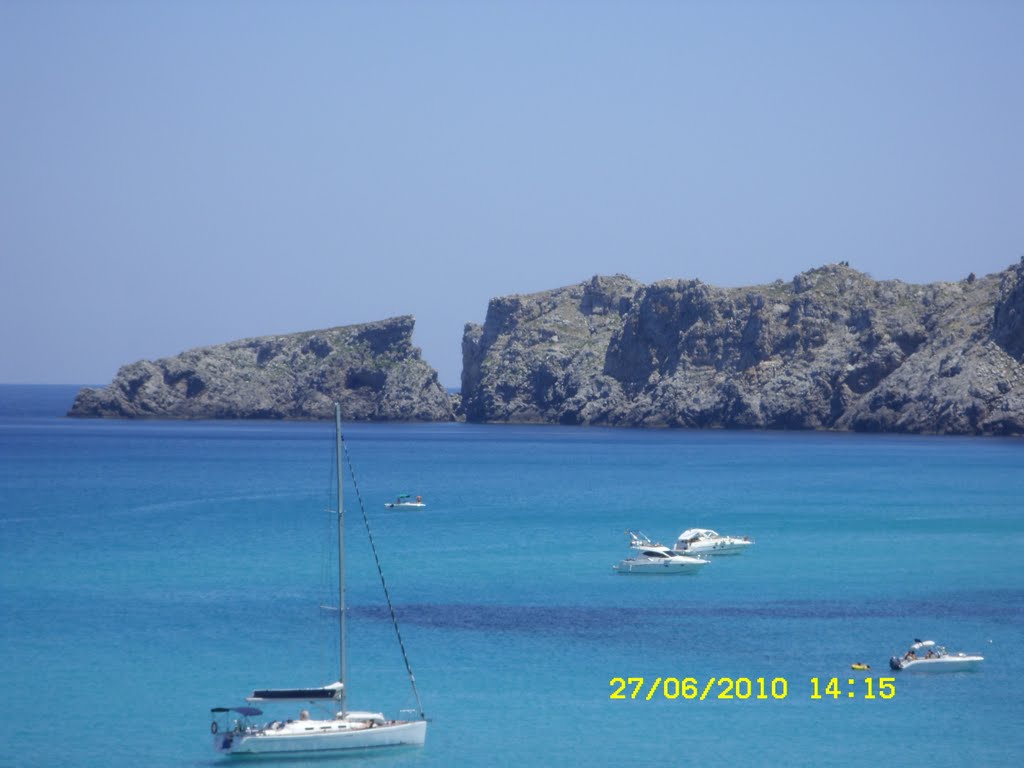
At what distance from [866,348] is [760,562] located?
12561 cm

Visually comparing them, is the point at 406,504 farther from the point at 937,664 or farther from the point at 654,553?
the point at 937,664

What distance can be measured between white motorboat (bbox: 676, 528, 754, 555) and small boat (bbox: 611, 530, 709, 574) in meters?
3.13

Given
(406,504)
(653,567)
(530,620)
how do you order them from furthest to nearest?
(406,504)
(653,567)
(530,620)

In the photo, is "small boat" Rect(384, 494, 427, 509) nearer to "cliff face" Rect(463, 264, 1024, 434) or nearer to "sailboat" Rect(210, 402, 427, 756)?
"sailboat" Rect(210, 402, 427, 756)

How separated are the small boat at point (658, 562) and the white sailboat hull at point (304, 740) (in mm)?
29593

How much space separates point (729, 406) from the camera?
195m

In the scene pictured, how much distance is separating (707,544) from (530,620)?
1991 centimetres

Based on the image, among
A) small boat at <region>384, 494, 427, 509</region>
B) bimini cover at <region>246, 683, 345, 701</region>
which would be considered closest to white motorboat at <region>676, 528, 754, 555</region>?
Result: small boat at <region>384, 494, 427, 509</region>

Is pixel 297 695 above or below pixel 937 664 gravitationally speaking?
above

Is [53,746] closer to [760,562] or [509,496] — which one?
[760,562]

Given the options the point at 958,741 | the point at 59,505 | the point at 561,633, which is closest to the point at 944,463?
the point at 59,505

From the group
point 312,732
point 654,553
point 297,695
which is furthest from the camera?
point 654,553

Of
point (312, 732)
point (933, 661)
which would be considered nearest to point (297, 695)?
point (312, 732)

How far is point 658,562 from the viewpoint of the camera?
60.4 m
